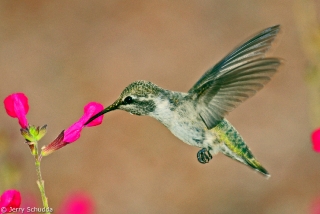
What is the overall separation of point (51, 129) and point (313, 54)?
2875 millimetres

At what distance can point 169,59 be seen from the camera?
4.66 metres

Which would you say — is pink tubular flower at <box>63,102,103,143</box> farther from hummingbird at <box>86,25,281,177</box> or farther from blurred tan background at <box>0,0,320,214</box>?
blurred tan background at <box>0,0,320,214</box>

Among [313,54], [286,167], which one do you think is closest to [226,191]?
[286,167]

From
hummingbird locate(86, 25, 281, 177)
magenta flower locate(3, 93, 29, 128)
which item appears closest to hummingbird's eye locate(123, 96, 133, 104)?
hummingbird locate(86, 25, 281, 177)

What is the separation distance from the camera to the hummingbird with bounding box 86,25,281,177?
3.83 ft

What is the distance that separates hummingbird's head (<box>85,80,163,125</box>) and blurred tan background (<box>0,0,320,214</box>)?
101 inches

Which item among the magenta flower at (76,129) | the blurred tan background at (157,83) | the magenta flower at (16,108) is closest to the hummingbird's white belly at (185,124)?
the magenta flower at (76,129)

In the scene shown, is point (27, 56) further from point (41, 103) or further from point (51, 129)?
point (51, 129)

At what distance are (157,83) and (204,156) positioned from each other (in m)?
3.07

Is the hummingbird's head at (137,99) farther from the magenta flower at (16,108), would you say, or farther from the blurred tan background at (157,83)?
the blurred tan background at (157,83)

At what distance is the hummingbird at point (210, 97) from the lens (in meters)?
1.17

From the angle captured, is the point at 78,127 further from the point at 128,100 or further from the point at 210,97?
the point at 210,97

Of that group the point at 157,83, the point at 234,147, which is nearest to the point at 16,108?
the point at 234,147

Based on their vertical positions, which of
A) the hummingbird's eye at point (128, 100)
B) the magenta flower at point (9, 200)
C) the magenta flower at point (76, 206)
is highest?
the hummingbird's eye at point (128, 100)
